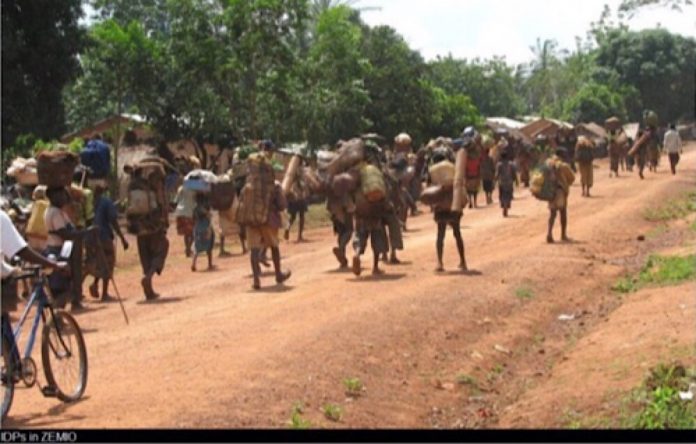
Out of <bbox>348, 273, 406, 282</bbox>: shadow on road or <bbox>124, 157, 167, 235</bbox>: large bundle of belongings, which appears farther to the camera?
<bbox>348, 273, 406, 282</bbox>: shadow on road

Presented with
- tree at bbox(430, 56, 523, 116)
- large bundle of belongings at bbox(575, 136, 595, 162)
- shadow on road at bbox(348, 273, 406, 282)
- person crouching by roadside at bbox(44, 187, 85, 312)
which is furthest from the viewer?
tree at bbox(430, 56, 523, 116)

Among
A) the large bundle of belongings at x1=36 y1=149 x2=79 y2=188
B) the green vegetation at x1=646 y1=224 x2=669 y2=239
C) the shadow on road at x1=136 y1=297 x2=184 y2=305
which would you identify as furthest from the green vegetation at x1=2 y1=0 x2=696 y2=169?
the large bundle of belongings at x1=36 y1=149 x2=79 y2=188

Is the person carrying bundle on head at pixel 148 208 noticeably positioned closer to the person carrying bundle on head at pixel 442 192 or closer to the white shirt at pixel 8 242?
the person carrying bundle on head at pixel 442 192

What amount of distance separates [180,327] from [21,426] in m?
4.28

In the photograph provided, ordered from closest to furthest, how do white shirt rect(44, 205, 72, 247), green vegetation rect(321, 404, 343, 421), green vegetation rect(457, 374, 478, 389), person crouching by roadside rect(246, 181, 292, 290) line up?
1. green vegetation rect(321, 404, 343, 421)
2. green vegetation rect(457, 374, 478, 389)
3. white shirt rect(44, 205, 72, 247)
4. person crouching by roadside rect(246, 181, 292, 290)

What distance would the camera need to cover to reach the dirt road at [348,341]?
348 inches

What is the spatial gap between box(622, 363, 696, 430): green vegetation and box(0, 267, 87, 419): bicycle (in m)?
3.75

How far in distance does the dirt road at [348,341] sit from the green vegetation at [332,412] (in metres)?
0.06

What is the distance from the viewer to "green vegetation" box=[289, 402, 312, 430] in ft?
27.5

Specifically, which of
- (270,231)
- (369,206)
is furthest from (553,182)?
(270,231)

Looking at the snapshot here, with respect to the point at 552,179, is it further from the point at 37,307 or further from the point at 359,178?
the point at 37,307

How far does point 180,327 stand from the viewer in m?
12.4

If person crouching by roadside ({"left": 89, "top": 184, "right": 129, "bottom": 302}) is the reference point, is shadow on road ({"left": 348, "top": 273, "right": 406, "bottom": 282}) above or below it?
below

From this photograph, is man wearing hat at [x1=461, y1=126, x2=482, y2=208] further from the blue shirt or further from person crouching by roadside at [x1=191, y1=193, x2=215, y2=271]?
the blue shirt
